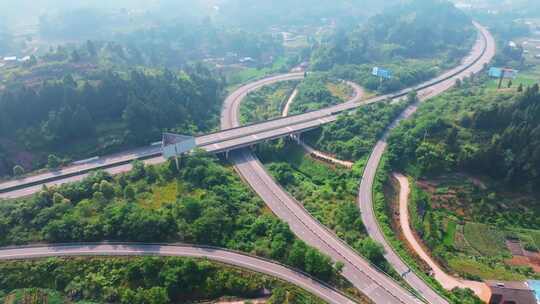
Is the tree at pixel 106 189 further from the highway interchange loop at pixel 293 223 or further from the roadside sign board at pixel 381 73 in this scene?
the roadside sign board at pixel 381 73

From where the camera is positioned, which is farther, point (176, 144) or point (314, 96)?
point (314, 96)

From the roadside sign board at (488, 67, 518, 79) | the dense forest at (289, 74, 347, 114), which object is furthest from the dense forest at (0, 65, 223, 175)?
the roadside sign board at (488, 67, 518, 79)

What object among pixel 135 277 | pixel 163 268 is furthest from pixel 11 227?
pixel 163 268

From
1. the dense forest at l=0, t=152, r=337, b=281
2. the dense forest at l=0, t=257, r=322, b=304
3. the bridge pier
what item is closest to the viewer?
the dense forest at l=0, t=257, r=322, b=304

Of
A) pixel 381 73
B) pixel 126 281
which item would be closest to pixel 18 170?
pixel 126 281

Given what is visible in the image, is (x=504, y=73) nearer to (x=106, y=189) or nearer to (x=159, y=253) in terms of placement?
(x=159, y=253)

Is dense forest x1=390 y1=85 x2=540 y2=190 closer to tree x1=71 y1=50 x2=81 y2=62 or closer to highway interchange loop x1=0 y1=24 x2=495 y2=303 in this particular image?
highway interchange loop x1=0 y1=24 x2=495 y2=303
